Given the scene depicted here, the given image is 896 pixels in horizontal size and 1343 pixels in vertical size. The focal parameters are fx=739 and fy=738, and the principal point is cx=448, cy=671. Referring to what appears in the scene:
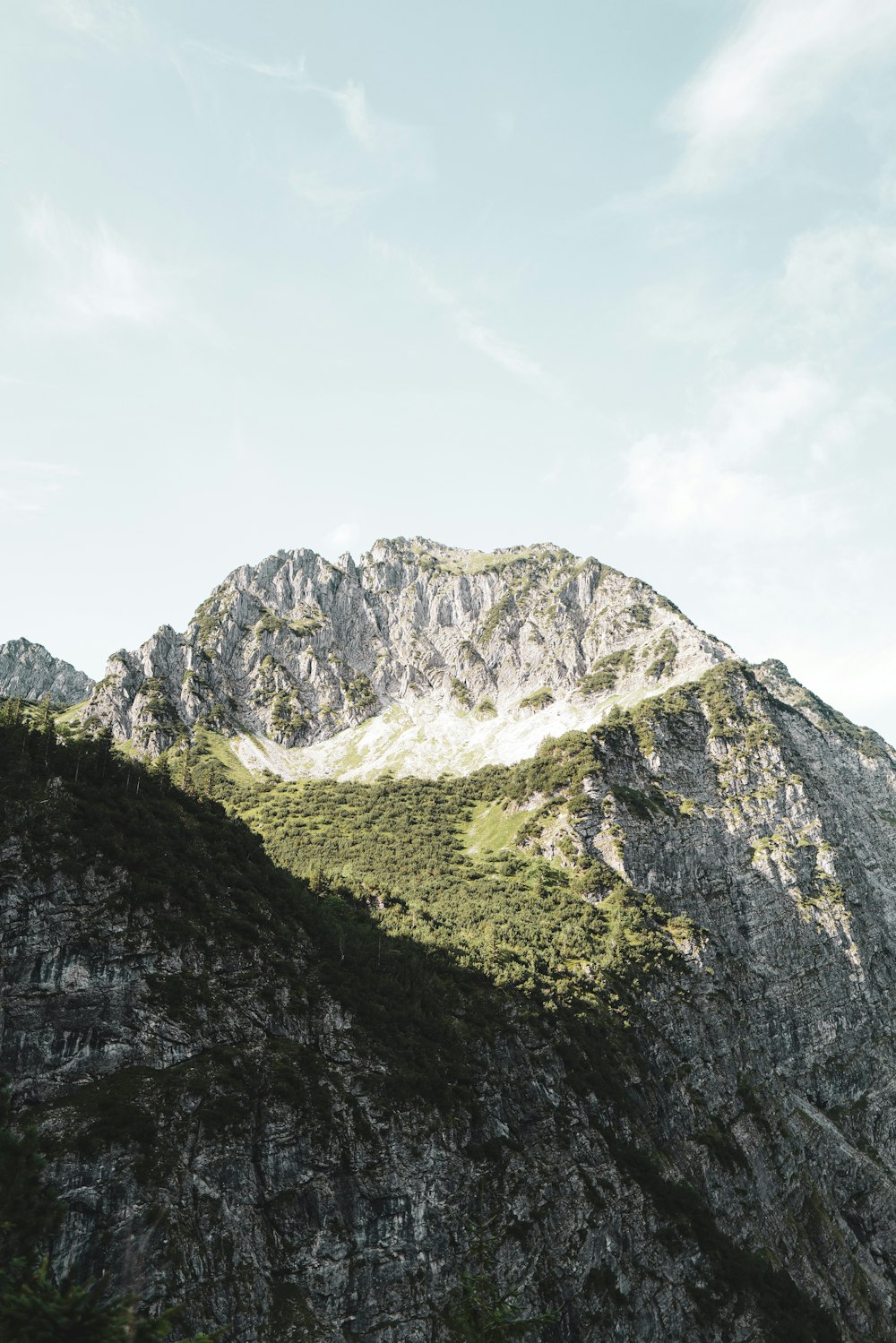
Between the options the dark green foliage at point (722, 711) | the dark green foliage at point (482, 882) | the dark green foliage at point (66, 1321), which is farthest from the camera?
the dark green foliage at point (722, 711)

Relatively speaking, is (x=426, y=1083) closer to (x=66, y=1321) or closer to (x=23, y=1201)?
(x=23, y=1201)

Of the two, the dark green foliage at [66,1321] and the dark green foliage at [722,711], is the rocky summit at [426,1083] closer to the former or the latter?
the dark green foliage at [66,1321]

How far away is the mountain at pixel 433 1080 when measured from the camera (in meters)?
47.9

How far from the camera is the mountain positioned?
47906mm

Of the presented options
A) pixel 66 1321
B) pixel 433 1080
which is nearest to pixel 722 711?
pixel 433 1080

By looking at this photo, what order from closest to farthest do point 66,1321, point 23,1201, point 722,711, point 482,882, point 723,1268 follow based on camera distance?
point 66,1321 → point 23,1201 → point 723,1268 → point 482,882 → point 722,711

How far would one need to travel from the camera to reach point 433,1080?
67.0m

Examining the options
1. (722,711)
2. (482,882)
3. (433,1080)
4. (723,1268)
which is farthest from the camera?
(722,711)

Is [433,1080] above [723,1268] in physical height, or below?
above

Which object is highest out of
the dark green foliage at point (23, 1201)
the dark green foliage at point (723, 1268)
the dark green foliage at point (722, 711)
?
the dark green foliage at point (722, 711)

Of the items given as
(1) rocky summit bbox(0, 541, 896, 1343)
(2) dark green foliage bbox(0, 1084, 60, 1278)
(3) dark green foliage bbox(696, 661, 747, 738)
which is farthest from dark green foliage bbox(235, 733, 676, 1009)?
(2) dark green foliage bbox(0, 1084, 60, 1278)

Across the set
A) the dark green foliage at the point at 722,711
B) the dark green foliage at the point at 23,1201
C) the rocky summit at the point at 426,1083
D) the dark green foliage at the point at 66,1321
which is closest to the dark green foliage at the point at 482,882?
the rocky summit at the point at 426,1083

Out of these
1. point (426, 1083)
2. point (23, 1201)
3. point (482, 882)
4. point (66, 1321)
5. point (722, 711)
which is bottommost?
point (23, 1201)

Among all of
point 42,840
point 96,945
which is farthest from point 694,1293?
point 42,840
